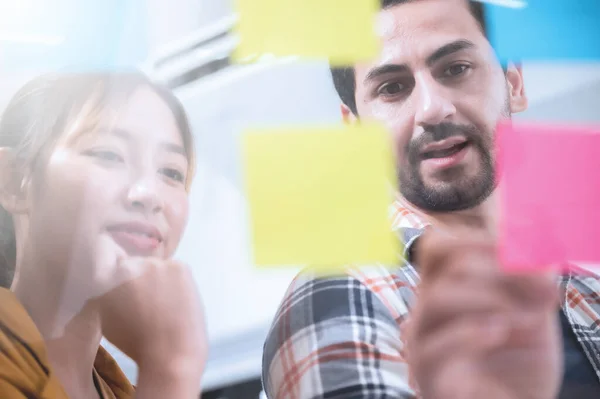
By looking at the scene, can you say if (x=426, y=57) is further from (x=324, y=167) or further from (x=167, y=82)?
(x=167, y=82)

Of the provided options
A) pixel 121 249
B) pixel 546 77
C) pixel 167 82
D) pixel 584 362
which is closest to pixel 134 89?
pixel 167 82

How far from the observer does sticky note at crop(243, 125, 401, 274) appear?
0.82m

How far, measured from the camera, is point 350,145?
0.84m

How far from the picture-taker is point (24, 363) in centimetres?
71

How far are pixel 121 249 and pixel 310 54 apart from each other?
0.37 metres

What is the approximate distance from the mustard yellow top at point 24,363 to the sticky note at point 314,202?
27cm

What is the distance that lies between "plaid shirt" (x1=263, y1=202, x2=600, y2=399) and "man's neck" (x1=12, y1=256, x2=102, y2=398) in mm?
232

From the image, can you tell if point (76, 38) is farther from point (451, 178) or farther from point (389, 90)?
point (451, 178)

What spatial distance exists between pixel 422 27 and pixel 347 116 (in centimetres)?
18

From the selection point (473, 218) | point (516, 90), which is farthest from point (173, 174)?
point (516, 90)

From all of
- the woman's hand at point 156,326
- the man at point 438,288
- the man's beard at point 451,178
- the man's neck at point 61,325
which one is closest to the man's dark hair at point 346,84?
the man at point 438,288

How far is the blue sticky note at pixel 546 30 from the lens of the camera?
942 mm

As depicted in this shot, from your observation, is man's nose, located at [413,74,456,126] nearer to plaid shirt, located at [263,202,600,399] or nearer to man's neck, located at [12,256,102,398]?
plaid shirt, located at [263,202,600,399]

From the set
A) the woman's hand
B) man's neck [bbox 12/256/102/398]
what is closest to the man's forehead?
the woman's hand
